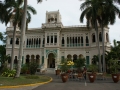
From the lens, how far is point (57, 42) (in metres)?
32.5

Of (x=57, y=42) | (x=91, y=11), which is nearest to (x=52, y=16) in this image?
(x=57, y=42)

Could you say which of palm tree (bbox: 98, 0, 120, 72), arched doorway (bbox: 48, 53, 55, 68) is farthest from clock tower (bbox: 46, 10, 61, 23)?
palm tree (bbox: 98, 0, 120, 72)

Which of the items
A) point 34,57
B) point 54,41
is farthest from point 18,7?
point 34,57

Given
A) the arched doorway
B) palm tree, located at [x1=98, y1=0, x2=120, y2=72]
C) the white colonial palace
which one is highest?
palm tree, located at [x1=98, y1=0, x2=120, y2=72]

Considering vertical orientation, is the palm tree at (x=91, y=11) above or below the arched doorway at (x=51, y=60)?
above

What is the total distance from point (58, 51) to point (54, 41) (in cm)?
283

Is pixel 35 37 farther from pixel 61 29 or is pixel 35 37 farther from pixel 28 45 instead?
pixel 61 29

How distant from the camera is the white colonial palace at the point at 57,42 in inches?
1261

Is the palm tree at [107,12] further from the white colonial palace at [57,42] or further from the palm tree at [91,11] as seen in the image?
the white colonial palace at [57,42]

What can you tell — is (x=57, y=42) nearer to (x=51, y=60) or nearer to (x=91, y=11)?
(x=51, y=60)

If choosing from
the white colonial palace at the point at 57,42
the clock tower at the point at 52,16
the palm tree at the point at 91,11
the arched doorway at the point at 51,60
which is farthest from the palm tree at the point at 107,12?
the arched doorway at the point at 51,60

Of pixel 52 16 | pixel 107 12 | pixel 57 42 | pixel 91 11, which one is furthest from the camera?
pixel 52 16

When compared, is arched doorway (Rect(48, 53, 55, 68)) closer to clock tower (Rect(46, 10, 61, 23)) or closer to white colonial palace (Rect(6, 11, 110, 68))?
white colonial palace (Rect(6, 11, 110, 68))

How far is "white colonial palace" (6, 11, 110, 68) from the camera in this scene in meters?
32.0
